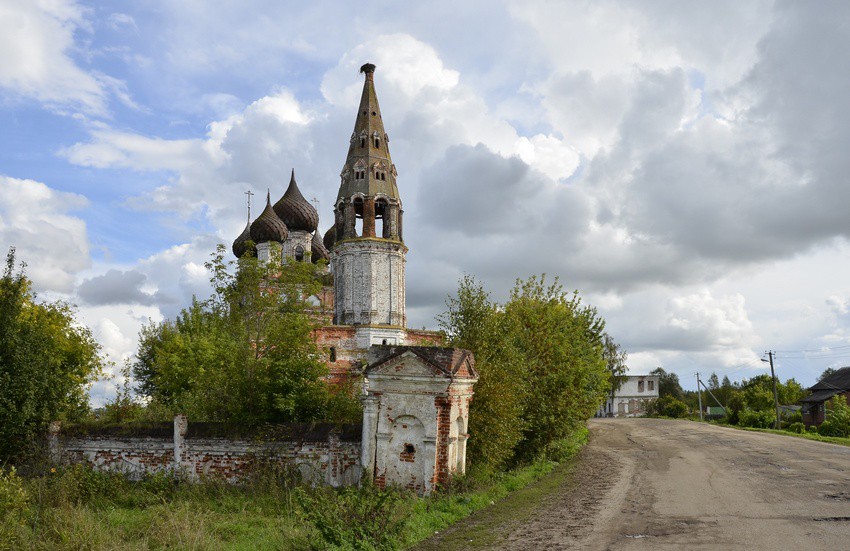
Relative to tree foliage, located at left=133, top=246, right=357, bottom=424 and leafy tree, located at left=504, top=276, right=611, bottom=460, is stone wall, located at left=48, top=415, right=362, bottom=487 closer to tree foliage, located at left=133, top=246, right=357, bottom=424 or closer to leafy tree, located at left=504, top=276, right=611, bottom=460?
tree foliage, located at left=133, top=246, right=357, bottom=424

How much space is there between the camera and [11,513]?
10.1m

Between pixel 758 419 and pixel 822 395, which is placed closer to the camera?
pixel 758 419

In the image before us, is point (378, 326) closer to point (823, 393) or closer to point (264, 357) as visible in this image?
point (264, 357)

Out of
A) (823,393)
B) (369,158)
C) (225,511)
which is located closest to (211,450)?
(225,511)

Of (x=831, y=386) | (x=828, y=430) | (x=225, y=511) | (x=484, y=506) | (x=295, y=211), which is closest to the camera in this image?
(x=225, y=511)

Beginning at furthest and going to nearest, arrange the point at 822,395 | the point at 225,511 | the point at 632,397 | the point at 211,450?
→ the point at 632,397 → the point at 822,395 → the point at 211,450 → the point at 225,511

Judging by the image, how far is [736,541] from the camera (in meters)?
10.3

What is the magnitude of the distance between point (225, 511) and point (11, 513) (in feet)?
12.0

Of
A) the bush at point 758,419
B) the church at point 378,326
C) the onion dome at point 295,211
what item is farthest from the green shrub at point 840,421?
the onion dome at point 295,211

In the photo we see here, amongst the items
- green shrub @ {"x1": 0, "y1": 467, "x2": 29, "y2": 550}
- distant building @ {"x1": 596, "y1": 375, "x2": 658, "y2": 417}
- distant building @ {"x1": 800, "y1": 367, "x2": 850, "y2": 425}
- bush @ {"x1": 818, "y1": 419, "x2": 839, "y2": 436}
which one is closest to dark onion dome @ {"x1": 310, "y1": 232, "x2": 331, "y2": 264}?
bush @ {"x1": 818, "y1": 419, "x2": 839, "y2": 436}

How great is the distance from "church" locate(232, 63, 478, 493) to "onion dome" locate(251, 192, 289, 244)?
0.06 meters

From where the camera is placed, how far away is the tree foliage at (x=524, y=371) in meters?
15.7

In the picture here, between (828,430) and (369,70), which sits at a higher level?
(369,70)

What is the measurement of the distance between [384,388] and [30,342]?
27.8 feet
